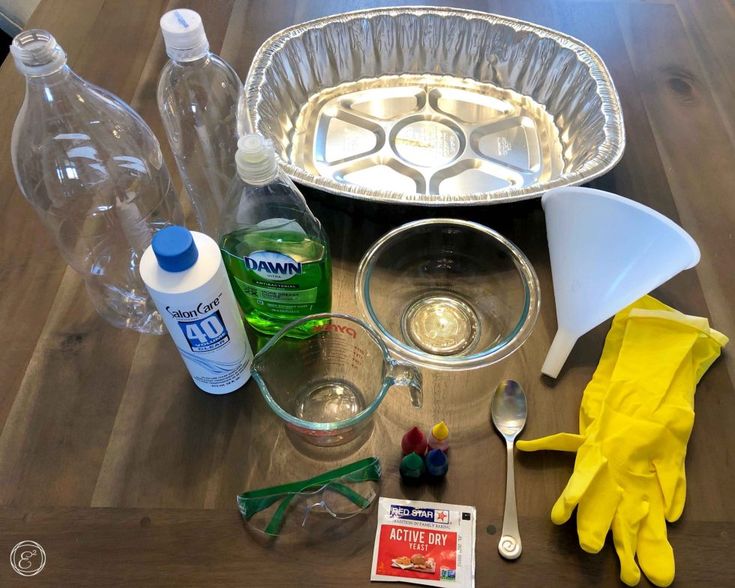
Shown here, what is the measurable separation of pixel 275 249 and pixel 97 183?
1.05 feet

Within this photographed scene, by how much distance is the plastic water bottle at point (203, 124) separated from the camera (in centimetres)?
71

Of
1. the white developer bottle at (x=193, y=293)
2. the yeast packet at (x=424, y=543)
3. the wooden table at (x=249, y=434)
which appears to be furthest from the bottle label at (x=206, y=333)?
the yeast packet at (x=424, y=543)

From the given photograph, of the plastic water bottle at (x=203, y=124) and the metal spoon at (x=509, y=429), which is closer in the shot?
the metal spoon at (x=509, y=429)

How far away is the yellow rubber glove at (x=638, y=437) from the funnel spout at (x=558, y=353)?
1.5 inches

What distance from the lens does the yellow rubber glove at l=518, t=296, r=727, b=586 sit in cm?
55

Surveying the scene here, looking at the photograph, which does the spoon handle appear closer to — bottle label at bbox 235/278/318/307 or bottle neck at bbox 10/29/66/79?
bottle label at bbox 235/278/318/307

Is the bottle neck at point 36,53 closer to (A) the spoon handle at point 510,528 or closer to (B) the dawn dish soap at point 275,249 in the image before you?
(B) the dawn dish soap at point 275,249

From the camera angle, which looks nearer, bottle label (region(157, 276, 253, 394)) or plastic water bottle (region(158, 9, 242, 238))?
bottle label (region(157, 276, 253, 394))

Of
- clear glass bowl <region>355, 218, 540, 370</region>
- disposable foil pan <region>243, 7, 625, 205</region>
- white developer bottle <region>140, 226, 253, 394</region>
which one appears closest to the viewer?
white developer bottle <region>140, 226, 253, 394</region>

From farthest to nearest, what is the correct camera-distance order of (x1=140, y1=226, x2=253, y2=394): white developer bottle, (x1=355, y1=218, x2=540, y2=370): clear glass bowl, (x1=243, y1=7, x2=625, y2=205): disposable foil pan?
(x1=243, y1=7, x2=625, y2=205): disposable foil pan < (x1=355, y1=218, x2=540, y2=370): clear glass bowl < (x1=140, y1=226, x2=253, y2=394): white developer bottle

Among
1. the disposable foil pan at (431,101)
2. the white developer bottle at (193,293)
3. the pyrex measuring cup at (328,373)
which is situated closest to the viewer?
the white developer bottle at (193,293)

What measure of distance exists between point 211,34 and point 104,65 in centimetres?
18

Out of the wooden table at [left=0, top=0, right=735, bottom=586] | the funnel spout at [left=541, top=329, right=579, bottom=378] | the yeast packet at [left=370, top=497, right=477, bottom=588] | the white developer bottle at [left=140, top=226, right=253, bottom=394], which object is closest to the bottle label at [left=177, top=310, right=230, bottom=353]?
the white developer bottle at [left=140, top=226, right=253, bottom=394]

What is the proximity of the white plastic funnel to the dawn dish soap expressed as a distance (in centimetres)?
27
